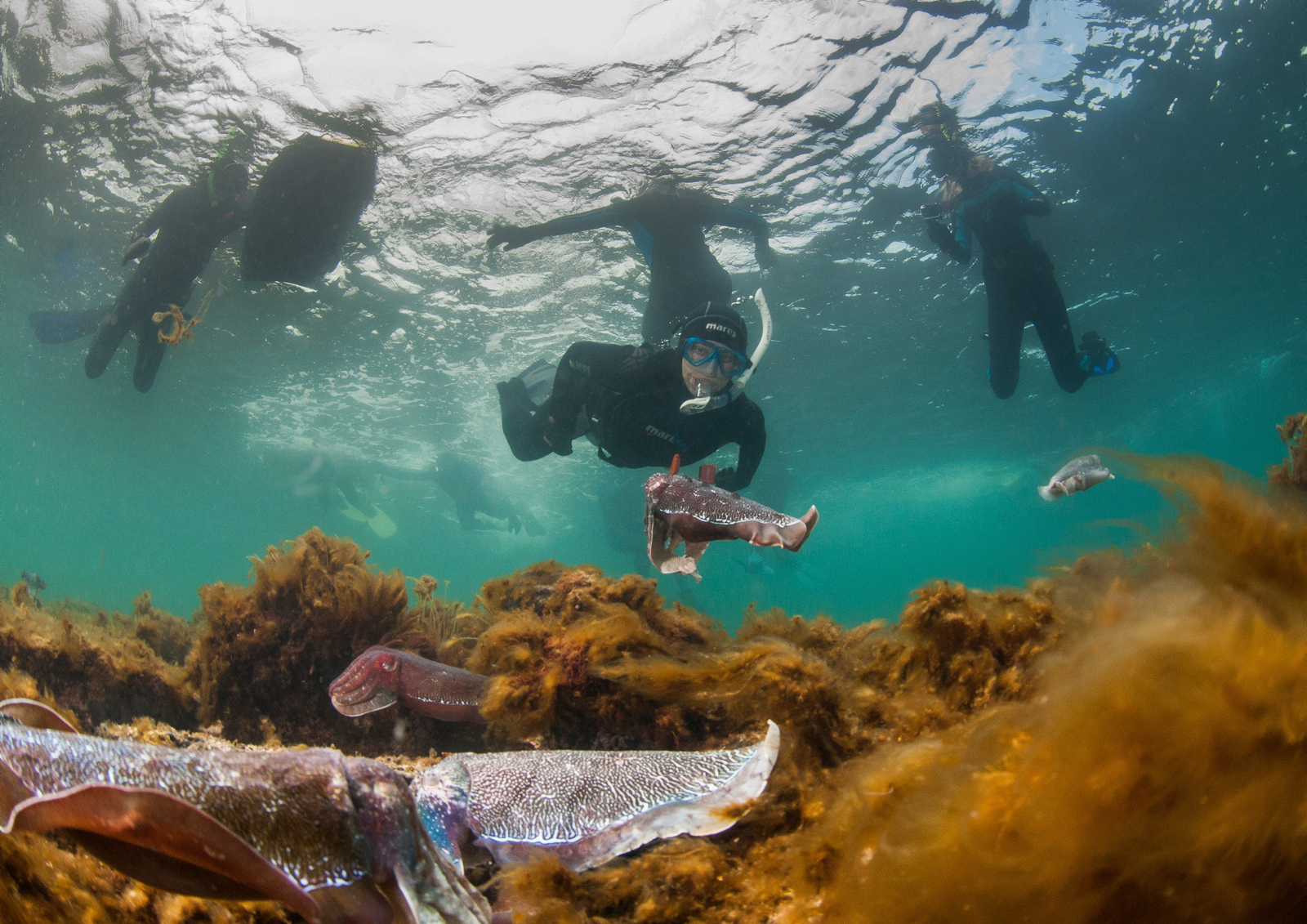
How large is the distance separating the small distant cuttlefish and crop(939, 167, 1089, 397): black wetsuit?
19.4 ft

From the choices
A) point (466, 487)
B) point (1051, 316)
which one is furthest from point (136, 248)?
point (466, 487)

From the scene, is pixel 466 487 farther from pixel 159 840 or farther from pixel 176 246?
pixel 159 840

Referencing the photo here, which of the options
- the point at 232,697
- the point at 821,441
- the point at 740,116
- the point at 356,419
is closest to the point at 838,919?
the point at 232,697

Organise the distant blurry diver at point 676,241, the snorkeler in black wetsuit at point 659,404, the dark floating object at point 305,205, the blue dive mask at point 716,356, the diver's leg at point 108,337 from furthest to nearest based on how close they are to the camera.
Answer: the distant blurry diver at point 676,241, the diver's leg at point 108,337, the dark floating object at point 305,205, the snorkeler in black wetsuit at point 659,404, the blue dive mask at point 716,356

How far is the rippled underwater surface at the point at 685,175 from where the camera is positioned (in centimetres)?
837

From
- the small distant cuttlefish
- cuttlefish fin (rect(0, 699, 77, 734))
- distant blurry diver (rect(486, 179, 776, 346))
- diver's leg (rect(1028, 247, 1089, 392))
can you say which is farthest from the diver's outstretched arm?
diver's leg (rect(1028, 247, 1089, 392))

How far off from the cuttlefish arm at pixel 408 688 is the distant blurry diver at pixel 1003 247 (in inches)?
401

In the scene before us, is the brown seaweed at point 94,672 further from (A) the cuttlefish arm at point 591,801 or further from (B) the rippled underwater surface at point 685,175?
(B) the rippled underwater surface at point 685,175

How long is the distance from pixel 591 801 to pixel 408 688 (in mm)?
1960

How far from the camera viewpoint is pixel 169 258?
9.89 m

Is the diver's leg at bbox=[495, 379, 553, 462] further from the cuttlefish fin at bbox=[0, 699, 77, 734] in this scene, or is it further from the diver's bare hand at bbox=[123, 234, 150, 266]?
the diver's bare hand at bbox=[123, 234, 150, 266]

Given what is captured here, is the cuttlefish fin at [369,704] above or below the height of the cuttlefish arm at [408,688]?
below

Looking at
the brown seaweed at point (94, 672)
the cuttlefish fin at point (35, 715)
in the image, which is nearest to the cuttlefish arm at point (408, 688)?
the brown seaweed at point (94, 672)

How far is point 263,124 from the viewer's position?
9758mm
